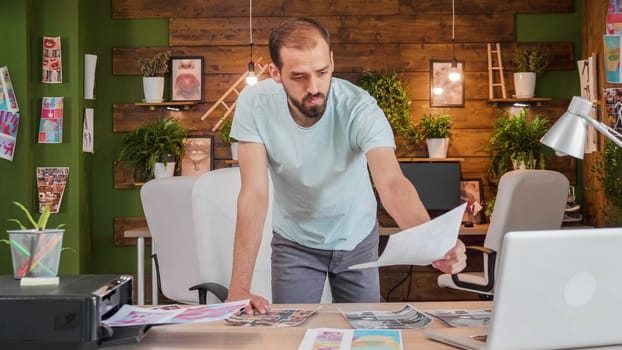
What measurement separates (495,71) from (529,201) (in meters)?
1.78

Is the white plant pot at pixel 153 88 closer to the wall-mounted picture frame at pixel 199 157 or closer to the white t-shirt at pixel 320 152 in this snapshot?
the wall-mounted picture frame at pixel 199 157

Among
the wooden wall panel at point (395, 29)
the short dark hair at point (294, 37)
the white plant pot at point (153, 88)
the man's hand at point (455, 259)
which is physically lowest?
the man's hand at point (455, 259)

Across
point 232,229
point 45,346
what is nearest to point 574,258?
point 45,346

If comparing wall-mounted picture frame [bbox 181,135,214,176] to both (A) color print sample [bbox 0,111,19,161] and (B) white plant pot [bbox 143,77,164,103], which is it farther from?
(A) color print sample [bbox 0,111,19,161]

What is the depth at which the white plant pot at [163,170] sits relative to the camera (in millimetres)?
5895

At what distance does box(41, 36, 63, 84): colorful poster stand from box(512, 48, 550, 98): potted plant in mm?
3054

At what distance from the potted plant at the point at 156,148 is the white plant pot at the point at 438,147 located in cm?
169

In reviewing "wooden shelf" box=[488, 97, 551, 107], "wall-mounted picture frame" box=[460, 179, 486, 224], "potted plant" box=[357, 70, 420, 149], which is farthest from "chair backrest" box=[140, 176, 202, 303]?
"wooden shelf" box=[488, 97, 551, 107]

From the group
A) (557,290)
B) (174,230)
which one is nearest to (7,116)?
(174,230)

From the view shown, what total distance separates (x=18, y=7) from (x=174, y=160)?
4.59ft

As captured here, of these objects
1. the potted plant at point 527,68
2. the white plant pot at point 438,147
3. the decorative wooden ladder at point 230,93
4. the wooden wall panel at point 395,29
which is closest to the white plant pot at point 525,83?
the potted plant at point 527,68

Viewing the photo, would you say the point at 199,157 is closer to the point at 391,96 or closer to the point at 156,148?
the point at 156,148

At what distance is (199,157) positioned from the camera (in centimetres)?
614

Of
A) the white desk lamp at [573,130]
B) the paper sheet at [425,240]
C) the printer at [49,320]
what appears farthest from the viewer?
the white desk lamp at [573,130]
